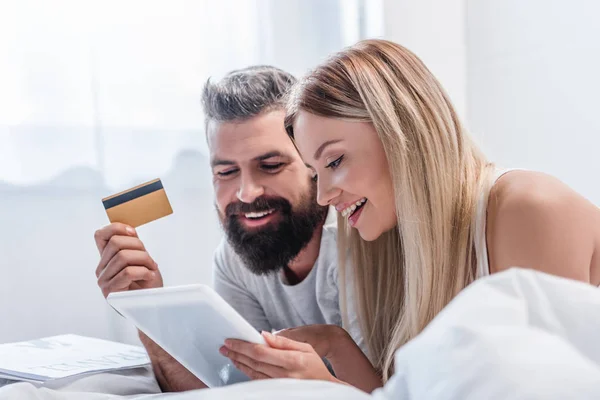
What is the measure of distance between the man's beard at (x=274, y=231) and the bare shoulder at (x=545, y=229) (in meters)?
0.50

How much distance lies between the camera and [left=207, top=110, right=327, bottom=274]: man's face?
4.47 feet

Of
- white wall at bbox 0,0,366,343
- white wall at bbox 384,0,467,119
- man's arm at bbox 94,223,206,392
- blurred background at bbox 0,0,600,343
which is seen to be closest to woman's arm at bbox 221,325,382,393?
man's arm at bbox 94,223,206,392

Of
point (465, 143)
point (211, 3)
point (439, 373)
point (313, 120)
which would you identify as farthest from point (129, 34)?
point (439, 373)

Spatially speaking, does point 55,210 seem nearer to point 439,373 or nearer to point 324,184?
point 324,184

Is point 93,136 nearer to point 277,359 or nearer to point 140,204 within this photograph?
point 140,204

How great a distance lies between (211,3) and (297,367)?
4.20ft

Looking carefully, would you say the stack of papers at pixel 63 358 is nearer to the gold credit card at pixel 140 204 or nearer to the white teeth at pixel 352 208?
the gold credit card at pixel 140 204

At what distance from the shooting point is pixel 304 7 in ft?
6.73

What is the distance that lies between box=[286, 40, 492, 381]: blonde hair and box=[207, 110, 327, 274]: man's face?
0.84 feet

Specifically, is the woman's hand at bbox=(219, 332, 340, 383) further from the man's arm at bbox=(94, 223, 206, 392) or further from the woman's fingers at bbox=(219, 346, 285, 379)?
the man's arm at bbox=(94, 223, 206, 392)

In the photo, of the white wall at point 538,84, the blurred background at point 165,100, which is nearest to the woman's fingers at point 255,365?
the blurred background at point 165,100

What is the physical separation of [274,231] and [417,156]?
46 centimetres

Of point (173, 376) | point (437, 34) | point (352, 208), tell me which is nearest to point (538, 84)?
point (437, 34)

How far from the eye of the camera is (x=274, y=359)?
844 mm
